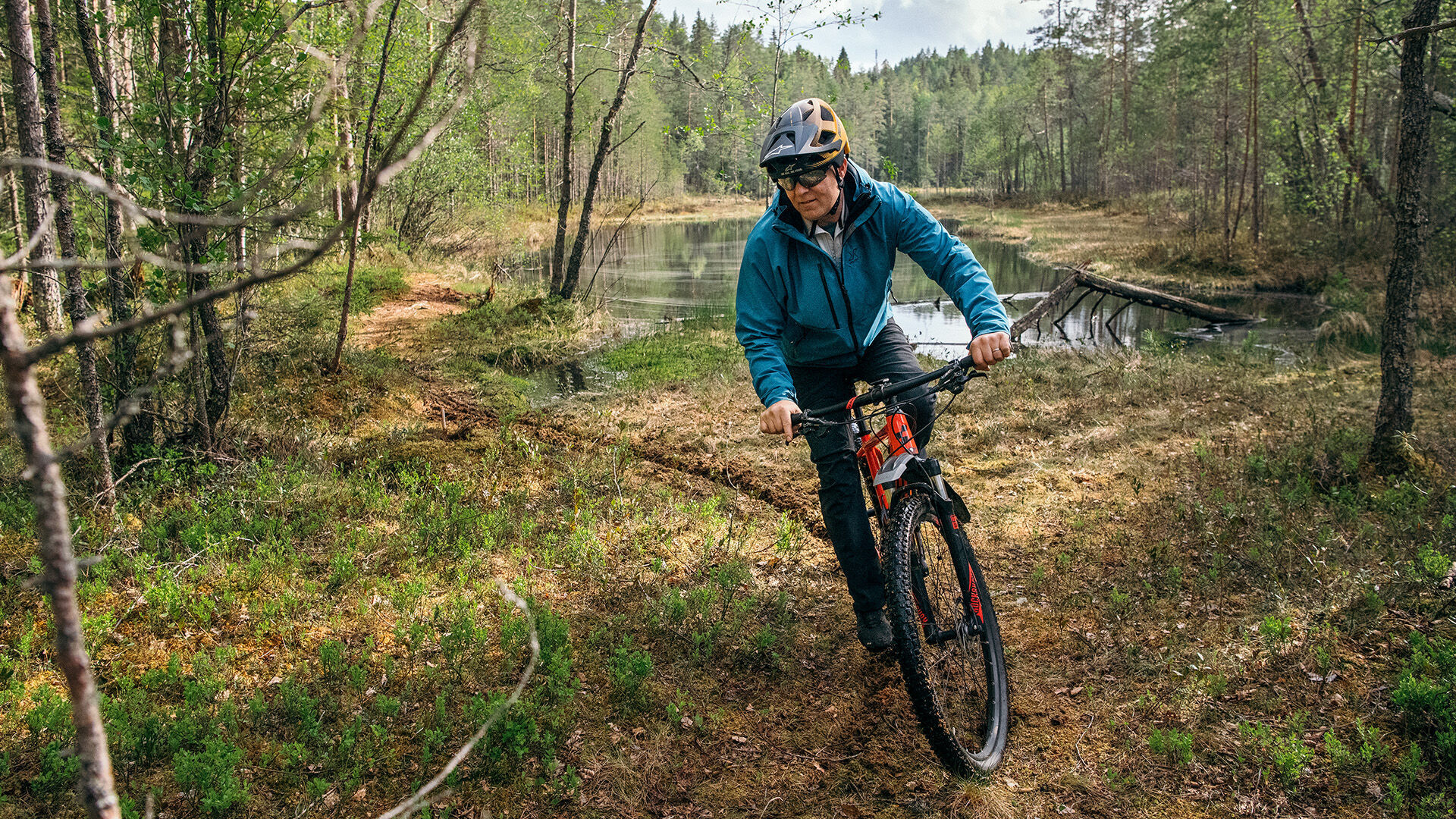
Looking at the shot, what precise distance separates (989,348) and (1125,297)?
39.9 feet

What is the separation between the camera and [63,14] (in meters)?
6.80

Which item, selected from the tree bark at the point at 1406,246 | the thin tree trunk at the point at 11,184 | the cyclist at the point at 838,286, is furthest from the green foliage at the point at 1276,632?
the thin tree trunk at the point at 11,184

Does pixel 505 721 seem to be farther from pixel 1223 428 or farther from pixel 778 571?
pixel 1223 428

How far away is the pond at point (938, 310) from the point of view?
45.2ft

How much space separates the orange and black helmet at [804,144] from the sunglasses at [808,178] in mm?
21

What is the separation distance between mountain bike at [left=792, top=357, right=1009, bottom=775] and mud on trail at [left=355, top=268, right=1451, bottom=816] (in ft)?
0.79

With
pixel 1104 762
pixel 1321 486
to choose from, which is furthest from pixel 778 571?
pixel 1321 486

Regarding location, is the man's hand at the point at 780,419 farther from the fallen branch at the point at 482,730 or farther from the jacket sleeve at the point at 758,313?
the fallen branch at the point at 482,730

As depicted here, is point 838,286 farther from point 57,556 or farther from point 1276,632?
point 57,556

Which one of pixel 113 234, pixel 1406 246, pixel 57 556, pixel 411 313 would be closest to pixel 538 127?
pixel 411 313

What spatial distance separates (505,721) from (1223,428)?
717cm

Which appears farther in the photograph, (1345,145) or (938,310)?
(938,310)

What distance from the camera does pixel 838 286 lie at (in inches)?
145

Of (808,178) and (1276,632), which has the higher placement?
(808,178)
